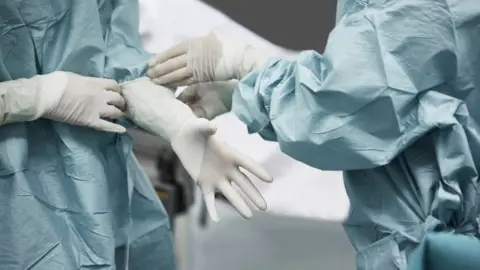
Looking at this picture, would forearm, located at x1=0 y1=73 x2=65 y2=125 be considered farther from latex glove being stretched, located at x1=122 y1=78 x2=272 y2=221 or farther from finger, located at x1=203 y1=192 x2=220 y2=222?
finger, located at x1=203 y1=192 x2=220 y2=222

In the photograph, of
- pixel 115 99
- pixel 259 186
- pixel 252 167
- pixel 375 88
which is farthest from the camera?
pixel 259 186

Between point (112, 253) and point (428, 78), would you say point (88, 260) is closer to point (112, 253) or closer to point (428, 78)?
point (112, 253)

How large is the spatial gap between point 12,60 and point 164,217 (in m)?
0.38

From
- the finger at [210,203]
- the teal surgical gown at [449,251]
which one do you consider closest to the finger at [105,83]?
the finger at [210,203]

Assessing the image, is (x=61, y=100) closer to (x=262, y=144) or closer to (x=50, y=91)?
(x=50, y=91)

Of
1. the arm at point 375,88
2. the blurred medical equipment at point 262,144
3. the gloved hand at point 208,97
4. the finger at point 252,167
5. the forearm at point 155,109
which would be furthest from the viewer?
the blurred medical equipment at point 262,144

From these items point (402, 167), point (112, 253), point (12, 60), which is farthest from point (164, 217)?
point (402, 167)

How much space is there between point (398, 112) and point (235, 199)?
0.29m

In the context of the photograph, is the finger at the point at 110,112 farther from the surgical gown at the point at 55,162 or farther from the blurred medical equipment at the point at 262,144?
the blurred medical equipment at the point at 262,144

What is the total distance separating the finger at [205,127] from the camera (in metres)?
0.98

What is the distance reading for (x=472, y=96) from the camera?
83 cm

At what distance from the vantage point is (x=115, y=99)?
1.06m

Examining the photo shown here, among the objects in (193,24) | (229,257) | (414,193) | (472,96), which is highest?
(472,96)

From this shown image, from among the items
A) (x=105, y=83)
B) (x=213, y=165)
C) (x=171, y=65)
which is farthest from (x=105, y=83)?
(x=213, y=165)
